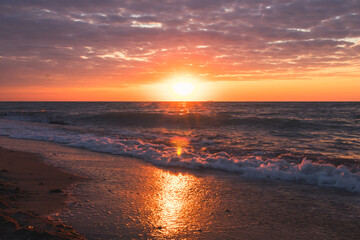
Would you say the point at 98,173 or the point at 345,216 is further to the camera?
the point at 98,173

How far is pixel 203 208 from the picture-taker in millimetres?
4098

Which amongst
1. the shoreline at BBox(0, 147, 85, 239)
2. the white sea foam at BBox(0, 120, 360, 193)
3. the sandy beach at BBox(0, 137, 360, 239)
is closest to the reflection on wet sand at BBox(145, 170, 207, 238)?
the sandy beach at BBox(0, 137, 360, 239)

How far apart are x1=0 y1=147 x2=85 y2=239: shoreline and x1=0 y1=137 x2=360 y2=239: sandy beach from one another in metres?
0.29

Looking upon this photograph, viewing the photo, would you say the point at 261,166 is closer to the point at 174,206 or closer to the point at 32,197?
the point at 174,206

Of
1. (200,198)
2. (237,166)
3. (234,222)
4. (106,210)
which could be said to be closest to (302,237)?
(234,222)

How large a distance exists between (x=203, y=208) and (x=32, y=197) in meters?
2.91

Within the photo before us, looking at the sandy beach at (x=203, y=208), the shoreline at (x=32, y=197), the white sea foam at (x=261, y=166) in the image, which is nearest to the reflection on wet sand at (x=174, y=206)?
the sandy beach at (x=203, y=208)

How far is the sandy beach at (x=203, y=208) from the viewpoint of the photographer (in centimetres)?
331

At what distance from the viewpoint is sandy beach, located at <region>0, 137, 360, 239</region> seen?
3309 mm

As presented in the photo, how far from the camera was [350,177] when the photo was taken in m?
5.58

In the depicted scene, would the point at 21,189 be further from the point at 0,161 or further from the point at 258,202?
the point at 258,202

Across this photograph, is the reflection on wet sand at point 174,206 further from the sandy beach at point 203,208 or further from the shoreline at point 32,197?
the shoreline at point 32,197

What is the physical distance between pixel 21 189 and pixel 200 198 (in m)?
3.29

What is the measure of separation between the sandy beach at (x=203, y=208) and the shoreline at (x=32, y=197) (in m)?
0.29
